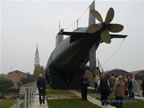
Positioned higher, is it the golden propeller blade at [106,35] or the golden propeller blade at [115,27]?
the golden propeller blade at [115,27]

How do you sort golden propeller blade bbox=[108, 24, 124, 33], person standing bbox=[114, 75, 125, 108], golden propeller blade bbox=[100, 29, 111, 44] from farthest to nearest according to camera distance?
golden propeller blade bbox=[100, 29, 111, 44] < golden propeller blade bbox=[108, 24, 124, 33] < person standing bbox=[114, 75, 125, 108]

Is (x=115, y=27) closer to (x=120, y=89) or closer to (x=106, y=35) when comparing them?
(x=106, y=35)

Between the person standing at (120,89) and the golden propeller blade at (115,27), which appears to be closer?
the person standing at (120,89)

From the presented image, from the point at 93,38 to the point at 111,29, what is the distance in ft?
6.37

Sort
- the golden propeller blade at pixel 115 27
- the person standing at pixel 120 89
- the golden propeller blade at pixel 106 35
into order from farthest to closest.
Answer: the golden propeller blade at pixel 106 35, the golden propeller blade at pixel 115 27, the person standing at pixel 120 89

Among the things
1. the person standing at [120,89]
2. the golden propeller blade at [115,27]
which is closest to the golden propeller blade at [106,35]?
the golden propeller blade at [115,27]

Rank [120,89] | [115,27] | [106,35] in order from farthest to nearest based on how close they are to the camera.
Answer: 1. [106,35]
2. [115,27]
3. [120,89]

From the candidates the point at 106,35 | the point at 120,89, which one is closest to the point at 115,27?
the point at 106,35

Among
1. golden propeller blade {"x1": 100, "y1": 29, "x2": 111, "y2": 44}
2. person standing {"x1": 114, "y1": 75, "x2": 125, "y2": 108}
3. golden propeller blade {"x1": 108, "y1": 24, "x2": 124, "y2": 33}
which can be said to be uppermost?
golden propeller blade {"x1": 108, "y1": 24, "x2": 124, "y2": 33}

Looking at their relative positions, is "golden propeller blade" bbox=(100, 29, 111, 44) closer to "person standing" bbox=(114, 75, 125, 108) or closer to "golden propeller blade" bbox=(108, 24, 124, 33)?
"golden propeller blade" bbox=(108, 24, 124, 33)

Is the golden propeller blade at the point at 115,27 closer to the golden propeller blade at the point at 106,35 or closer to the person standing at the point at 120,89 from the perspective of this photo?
the golden propeller blade at the point at 106,35

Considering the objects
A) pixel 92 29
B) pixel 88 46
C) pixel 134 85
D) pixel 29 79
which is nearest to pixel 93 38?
pixel 88 46

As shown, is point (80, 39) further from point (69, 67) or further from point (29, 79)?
point (29, 79)

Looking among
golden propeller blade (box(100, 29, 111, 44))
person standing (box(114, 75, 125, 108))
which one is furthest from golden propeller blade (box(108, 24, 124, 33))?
person standing (box(114, 75, 125, 108))
